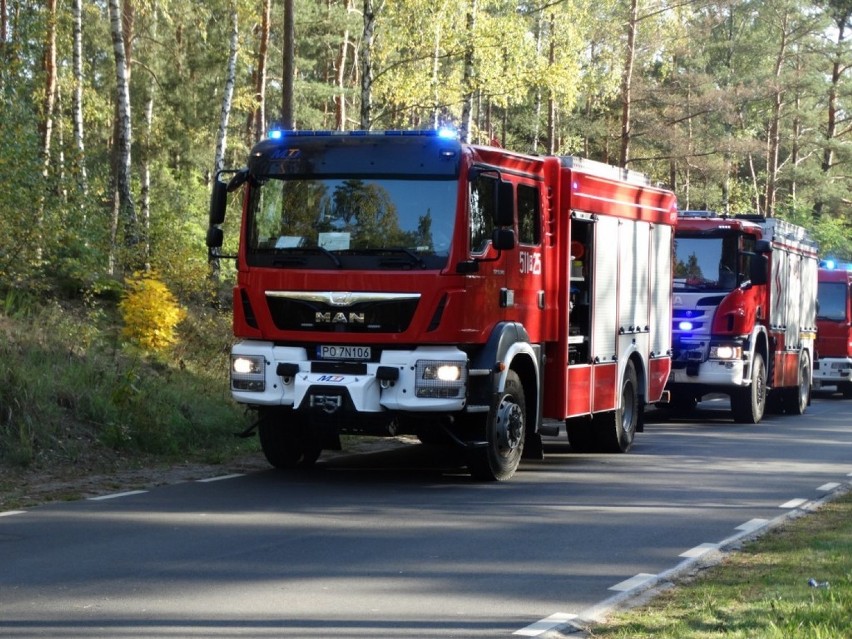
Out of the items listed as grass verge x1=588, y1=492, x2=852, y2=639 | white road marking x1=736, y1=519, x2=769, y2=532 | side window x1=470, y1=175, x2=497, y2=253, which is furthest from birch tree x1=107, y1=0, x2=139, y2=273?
grass verge x1=588, y1=492, x2=852, y2=639

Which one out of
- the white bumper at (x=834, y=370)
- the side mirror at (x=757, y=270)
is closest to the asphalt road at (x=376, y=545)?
the side mirror at (x=757, y=270)

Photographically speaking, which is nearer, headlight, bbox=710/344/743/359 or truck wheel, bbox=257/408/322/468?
truck wheel, bbox=257/408/322/468

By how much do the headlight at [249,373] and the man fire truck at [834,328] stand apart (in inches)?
839

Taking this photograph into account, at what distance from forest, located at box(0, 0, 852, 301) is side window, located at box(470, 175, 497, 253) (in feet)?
1.84

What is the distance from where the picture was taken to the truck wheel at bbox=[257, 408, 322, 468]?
1386 cm

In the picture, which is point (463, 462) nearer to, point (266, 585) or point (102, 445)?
point (102, 445)

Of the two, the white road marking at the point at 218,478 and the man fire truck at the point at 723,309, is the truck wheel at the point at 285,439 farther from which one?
the man fire truck at the point at 723,309

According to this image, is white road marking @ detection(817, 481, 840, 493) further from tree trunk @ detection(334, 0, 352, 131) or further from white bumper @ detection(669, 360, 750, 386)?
tree trunk @ detection(334, 0, 352, 131)

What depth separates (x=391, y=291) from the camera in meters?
12.6

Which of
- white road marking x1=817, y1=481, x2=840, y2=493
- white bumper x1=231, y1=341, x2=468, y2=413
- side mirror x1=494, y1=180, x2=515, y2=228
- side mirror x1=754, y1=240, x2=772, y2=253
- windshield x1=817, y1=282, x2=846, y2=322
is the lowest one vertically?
white road marking x1=817, y1=481, x2=840, y2=493

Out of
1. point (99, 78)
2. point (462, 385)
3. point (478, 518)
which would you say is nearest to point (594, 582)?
point (478, 518)

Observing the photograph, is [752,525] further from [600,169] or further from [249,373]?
[600,169]

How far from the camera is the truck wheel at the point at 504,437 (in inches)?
523

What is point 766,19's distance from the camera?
214 feet
